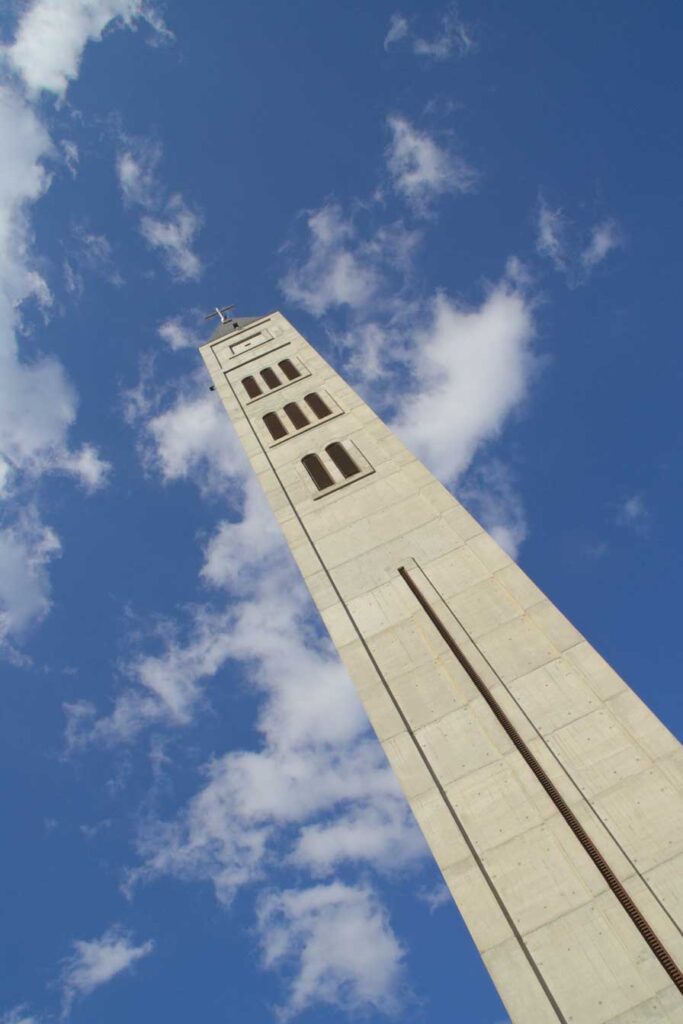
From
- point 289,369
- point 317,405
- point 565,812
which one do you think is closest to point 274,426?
point 317,405

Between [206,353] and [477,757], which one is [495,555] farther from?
[206,353]

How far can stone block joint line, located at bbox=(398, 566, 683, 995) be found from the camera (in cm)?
1166

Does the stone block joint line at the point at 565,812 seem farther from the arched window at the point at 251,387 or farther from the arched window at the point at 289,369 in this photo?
the arched window at the point at 289,369

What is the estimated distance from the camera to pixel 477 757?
15211 millimetres

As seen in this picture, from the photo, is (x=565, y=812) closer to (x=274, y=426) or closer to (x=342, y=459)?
(x=342, y=459)

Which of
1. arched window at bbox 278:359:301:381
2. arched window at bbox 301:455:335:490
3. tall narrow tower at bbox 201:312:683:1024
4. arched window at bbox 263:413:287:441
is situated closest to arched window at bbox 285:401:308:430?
arched window at bbox 263:413:287:441

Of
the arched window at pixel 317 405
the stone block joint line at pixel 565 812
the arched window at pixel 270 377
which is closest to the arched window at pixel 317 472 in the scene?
the arched window at pixel 317 405

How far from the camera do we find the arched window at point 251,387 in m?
33.8

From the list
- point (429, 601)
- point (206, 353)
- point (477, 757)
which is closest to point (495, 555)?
point (429, 601)

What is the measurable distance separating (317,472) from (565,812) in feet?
50.2

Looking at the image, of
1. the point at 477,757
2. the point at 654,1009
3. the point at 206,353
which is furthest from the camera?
the point at 206,353

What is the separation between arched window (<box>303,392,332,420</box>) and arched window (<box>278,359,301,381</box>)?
245cm

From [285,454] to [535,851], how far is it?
17555mm

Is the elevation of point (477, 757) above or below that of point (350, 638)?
below
